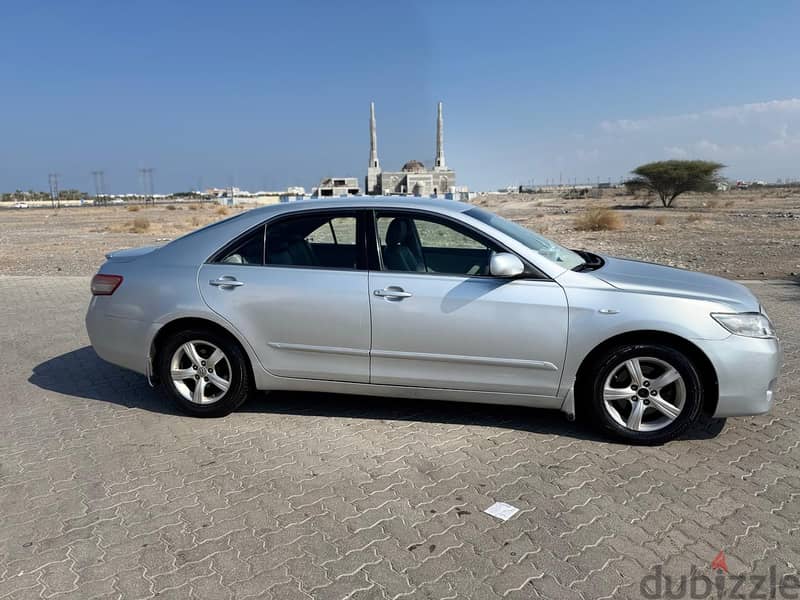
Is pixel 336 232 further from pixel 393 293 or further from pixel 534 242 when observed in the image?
pixel 534 242

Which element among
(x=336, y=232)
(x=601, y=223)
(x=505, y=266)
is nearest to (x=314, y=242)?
(x=336, y=232)

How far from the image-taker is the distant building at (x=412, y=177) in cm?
9812

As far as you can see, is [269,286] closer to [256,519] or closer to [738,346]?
[256,519]

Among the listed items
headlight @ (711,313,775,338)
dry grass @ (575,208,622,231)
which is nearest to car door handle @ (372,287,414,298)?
headlight @ (711,313,775,338)

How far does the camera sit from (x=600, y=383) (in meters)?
3.98

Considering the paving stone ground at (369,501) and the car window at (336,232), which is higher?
the car window at (336,232)

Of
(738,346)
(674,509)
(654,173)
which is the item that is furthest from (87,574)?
(654,173)

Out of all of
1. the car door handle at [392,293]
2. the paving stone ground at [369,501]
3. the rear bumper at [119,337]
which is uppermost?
the car door handle at [392,293]

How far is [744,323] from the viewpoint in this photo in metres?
3.89

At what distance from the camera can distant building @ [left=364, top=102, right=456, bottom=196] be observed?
98.1 m

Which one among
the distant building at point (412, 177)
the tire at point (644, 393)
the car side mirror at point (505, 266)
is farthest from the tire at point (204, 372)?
the distant building at point (412, 177)

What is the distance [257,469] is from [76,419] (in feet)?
6.24

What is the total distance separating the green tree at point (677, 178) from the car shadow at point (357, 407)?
56109 mm

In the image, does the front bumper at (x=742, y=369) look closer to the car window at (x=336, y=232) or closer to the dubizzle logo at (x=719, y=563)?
the dubizzle logo at (x=719, y=563)
